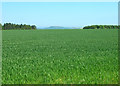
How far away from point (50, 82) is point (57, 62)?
10.9 ft

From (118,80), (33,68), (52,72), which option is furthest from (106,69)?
(33,68)

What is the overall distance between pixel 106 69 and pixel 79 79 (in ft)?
7.14

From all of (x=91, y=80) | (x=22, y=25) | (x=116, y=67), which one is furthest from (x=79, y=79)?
(x=22, y=25)

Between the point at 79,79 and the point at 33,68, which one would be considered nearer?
the point at 79,79

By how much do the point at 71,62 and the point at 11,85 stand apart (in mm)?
4252

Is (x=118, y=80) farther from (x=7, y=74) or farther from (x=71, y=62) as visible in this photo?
(x=7, y=74)

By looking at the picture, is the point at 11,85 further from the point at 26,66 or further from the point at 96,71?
the point at 96,71

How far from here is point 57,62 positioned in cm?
1134

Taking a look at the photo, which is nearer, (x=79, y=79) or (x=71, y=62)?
(x=79, y=79)

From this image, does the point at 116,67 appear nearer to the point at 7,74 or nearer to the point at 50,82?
the point at 50,82

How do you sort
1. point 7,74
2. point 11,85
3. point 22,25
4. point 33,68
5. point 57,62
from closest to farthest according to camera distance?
point 11,85
point 7,74
point 33,68
point 57,62
point 22,25

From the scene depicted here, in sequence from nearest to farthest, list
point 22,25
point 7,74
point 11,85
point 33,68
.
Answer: point 11,85 < point 7,74 < point 33,68 < point 22,25

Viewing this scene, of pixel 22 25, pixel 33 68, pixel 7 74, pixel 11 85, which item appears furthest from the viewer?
pixel 22 25

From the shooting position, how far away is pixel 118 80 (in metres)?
8.37
